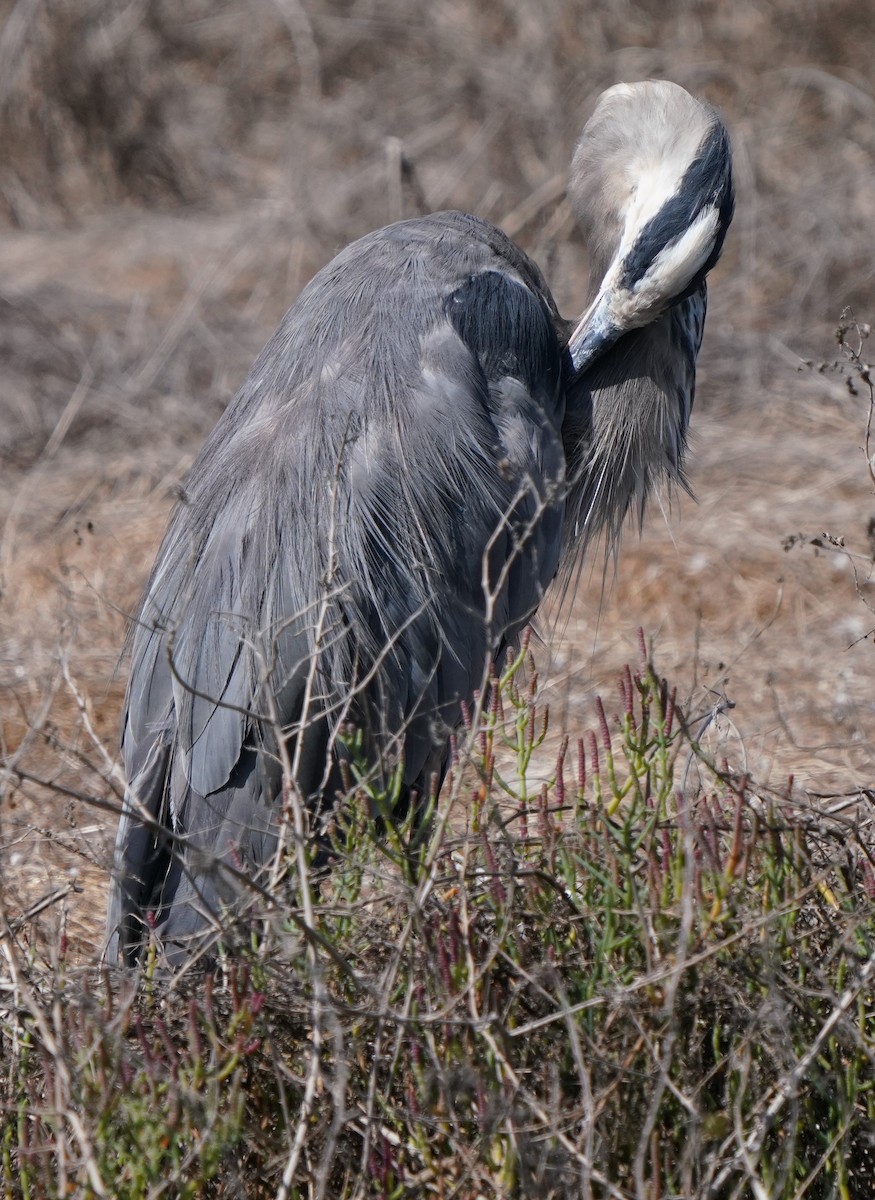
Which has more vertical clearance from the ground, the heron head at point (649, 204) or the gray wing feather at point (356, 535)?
the heron head at point (649, 204)

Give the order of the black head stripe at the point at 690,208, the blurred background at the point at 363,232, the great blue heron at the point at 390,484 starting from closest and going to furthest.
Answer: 1. the great blue heron at the point at 390,484
2. the black head stripe at the point at 690,208
3. the blurred background at the point at 363,232

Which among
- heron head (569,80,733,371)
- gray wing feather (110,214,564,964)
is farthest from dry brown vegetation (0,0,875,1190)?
heron head (569,80,733,371)

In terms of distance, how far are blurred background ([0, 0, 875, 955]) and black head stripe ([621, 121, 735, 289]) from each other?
1.41ft

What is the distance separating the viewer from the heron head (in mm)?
3334

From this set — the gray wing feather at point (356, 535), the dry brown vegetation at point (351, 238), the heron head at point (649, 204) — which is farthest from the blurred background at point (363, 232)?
the heron head at point (649, 204)

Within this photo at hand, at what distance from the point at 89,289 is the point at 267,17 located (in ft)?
11.6

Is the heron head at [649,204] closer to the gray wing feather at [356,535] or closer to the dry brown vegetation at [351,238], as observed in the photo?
the gray wing feather at [356,535]

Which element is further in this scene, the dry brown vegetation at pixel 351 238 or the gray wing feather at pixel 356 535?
the dry brown vegetation at pixel 351 238

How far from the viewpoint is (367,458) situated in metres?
3.14

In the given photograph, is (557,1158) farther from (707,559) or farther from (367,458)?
(707,559)

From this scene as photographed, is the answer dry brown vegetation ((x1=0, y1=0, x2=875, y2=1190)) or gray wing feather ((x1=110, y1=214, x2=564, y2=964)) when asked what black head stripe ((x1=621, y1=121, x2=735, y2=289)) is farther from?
dry brown vegetation ((x1=0, y1=0, x2=875, y2=1190))

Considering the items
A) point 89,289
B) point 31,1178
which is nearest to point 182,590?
point 31,1178

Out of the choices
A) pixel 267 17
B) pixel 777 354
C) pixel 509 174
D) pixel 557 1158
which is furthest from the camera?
pixel 267 17

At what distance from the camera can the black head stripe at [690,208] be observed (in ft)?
10.9
